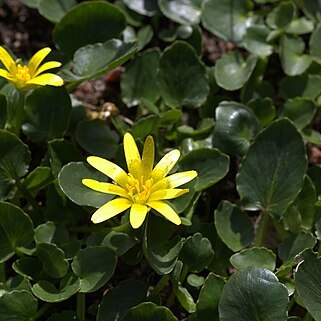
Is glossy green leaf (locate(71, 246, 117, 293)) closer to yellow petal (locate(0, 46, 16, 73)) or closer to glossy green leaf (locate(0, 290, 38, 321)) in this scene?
glossy green leaf (locate(0, 290, 38, 321))

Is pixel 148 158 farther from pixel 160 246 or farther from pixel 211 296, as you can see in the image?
pixel 211 296

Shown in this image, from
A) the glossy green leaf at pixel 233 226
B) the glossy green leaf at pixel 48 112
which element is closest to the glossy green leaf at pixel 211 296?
the glossy green leaf at pixel 233 226

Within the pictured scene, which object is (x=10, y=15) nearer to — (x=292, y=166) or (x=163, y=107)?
(x=163, y=107)

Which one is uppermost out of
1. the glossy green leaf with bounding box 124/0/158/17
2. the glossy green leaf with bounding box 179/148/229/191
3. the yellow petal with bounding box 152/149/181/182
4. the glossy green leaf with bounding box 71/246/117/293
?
the yellow petal with bounding box 152/149/181/182

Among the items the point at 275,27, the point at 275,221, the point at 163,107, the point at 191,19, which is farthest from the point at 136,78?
the point at 275,221

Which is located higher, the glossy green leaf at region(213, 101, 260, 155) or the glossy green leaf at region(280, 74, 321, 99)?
the glossy green leaf at region(213, 101, 260, 155)

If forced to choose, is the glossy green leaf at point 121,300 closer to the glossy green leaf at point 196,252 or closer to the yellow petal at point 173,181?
the glossy green leaf at point 196,252

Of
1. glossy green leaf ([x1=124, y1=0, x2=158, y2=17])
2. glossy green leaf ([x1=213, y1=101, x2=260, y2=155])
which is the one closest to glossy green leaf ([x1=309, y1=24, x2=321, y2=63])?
glossy green leaf ([x1=213, y1=101, x2=260, y2=155])
